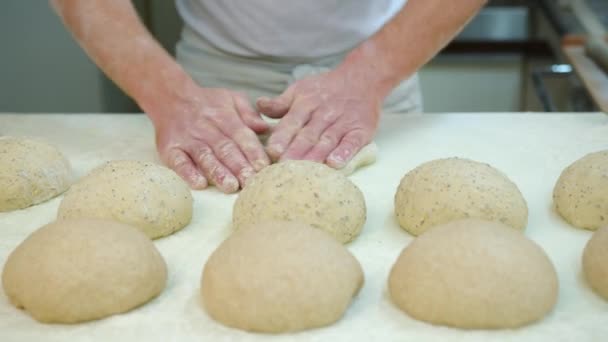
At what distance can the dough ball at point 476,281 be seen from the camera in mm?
1036

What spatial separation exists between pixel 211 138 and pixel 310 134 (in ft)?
0.73

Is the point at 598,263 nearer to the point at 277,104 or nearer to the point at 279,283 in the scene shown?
the point at 279,283

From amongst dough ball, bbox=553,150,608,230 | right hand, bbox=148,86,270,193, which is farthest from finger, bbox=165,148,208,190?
dough ball, bbox=553,150,608,230

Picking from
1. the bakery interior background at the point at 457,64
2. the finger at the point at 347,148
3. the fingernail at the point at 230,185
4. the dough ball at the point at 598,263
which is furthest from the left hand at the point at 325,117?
the bakery interior background at the point at 457,64

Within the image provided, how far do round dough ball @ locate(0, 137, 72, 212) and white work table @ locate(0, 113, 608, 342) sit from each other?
27 millimetres

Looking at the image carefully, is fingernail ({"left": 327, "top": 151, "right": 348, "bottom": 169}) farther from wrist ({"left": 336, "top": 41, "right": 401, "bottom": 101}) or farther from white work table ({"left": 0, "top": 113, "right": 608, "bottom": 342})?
wrist ({"left": 336, "top": 41, "right": 401, "bottom": 101})

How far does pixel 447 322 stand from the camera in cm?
105

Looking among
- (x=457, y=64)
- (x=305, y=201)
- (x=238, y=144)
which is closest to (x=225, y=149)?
(x=238, y=144)

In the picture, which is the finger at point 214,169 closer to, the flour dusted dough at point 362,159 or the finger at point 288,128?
the finger at point 288,128

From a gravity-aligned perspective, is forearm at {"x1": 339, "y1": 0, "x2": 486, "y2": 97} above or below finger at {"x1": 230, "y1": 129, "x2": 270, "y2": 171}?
above

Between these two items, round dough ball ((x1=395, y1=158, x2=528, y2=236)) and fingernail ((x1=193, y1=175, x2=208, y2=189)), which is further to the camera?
fingernail ((x1=193, y1=175, x2=208, y2=189))

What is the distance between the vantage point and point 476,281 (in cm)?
105

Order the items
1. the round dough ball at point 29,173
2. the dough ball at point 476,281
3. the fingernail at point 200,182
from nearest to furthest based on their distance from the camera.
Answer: the dough ball at point 476,281, the round dough ball at point 29,173, the fingernail at point 200,182

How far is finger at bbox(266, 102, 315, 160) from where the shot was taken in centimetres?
164
